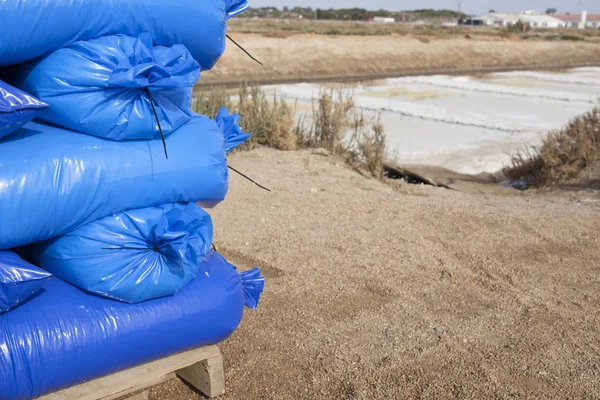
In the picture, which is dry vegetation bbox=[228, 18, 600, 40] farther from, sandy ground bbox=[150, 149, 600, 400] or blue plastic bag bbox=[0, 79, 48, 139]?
blue plastic bag bbox=[0, 79, 48, 139]

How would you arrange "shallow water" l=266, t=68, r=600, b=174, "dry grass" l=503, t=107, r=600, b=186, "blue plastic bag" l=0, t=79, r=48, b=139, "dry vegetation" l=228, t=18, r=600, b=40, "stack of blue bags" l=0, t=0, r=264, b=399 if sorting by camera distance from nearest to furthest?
"blue plastic bag" l=0, t=79, r=48, b=139 < "stack of blue bags" l=0, t=0, r=264, b=399 < "dry grass" l=503, t=107, r=600, b=186 < "shallow water" l=266, t=68, r=600, b=174 < "dry vegetation" l=228, t=18, r=600, b=40

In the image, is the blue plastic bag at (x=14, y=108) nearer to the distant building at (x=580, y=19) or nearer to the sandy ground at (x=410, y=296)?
the sandy ground at (x=410, y=296)

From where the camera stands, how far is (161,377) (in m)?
2.75

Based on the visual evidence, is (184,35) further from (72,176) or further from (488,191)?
(488,191)

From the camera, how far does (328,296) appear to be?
388cm

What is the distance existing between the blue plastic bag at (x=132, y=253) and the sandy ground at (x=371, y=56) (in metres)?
17.3

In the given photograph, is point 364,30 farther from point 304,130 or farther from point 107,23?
point 107,23

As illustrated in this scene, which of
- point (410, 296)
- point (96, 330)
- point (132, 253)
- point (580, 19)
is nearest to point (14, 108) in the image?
point (132, 253)

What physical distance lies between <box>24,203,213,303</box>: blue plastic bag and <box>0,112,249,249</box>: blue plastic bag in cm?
6

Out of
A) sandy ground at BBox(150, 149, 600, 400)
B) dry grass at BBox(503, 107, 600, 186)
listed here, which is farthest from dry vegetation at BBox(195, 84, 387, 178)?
dry grass at BBox(503, 107, 600, 186)

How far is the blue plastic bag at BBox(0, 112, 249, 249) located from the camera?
229 centimetres

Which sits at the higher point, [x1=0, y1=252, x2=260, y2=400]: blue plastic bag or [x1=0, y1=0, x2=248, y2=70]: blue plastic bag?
[x1=0, y1=0, x2=248, y2=70]: blue plastic bag

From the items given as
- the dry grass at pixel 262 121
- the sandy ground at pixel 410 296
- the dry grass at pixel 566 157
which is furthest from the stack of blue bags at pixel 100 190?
the dry grass at pixel 566 157

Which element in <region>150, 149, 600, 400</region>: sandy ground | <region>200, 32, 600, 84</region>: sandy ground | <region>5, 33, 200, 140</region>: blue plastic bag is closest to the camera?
<region>5, 33, 200, 140</region>: blue plastic bag
